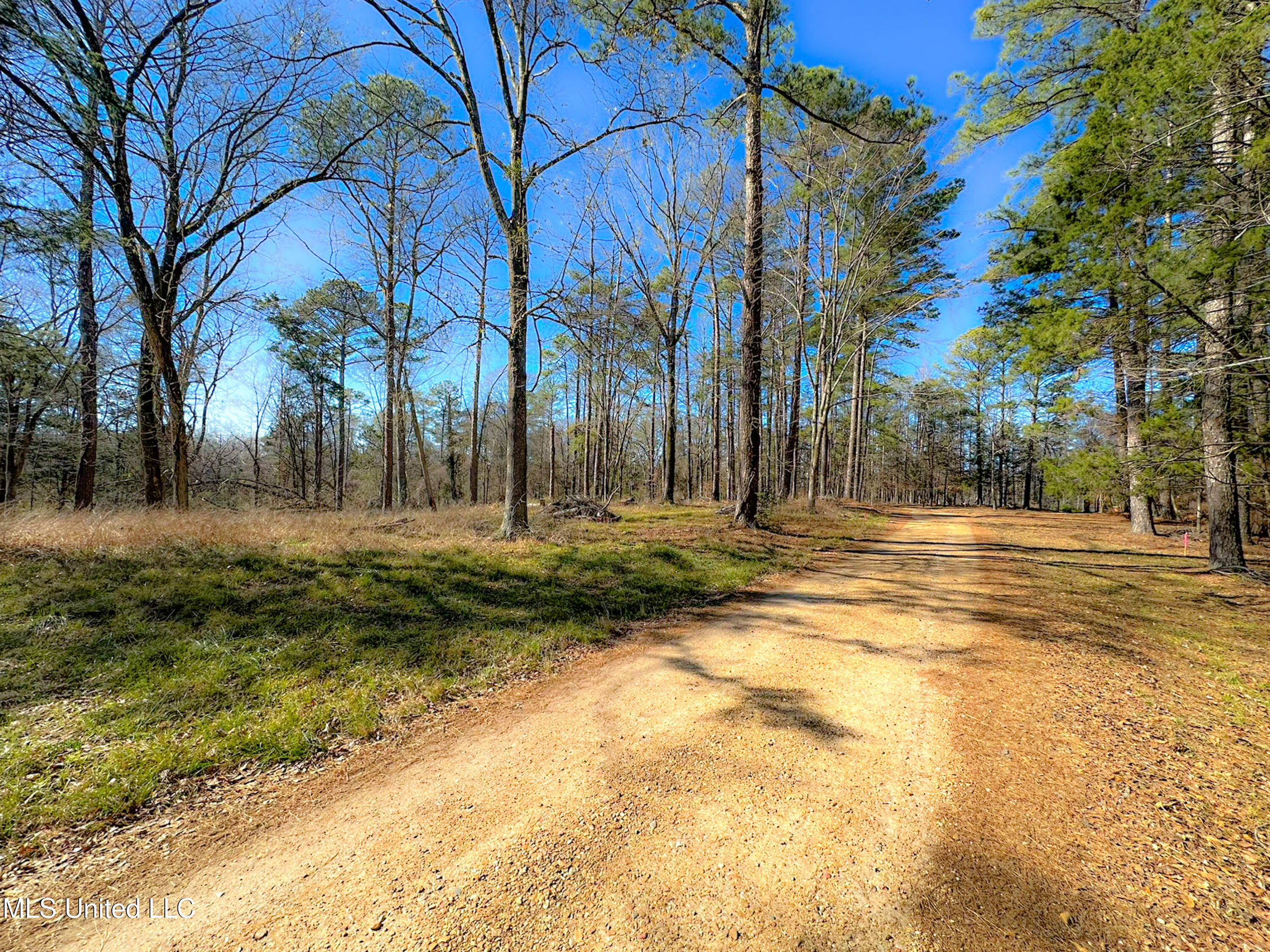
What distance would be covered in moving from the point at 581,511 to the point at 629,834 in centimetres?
982

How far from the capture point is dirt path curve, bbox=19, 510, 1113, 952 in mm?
1552

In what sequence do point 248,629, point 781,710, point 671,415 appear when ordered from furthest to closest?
1. point 671,415
2. point 248,629
3. point 781,710

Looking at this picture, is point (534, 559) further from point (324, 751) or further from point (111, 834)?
point (111, 834)

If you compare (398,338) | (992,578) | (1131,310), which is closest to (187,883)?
(992,578)

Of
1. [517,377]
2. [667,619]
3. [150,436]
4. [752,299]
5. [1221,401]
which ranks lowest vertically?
[667,619]

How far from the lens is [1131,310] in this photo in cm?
582

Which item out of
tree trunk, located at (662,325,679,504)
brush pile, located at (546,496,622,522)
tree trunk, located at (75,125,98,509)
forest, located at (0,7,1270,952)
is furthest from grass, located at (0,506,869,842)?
tree trunk, located at (662,325,679,504)

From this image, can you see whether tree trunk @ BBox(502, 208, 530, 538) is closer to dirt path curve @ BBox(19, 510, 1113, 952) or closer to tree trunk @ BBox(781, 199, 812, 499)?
dirt path curve @ BBox(19, 510, 1113, 952)

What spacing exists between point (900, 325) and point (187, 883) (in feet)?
79.5

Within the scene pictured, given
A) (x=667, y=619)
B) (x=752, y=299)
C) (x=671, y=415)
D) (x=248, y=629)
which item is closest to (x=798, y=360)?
(x=671, y=415)

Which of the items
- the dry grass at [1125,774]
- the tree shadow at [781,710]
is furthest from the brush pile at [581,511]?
the dry grass at [1125,774]

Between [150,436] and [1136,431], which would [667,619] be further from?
[150,436]

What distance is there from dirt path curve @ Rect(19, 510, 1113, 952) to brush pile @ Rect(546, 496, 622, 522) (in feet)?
25.3

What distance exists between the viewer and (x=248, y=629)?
13.2 feet
